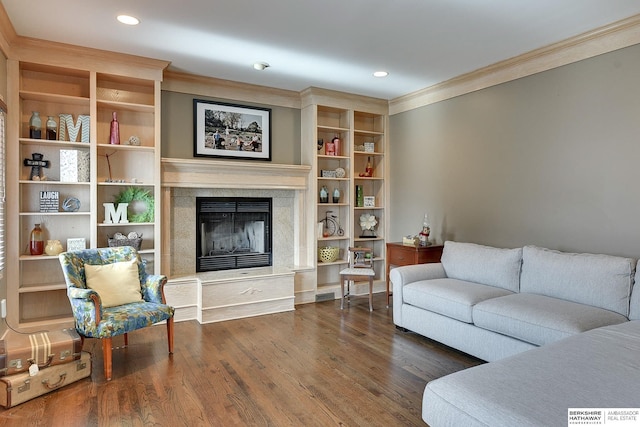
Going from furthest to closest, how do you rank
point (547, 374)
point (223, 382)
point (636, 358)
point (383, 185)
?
point (383, 185) → point (223, 382) → point (636, 358) → point (547, 374)

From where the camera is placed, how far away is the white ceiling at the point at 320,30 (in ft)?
9.11

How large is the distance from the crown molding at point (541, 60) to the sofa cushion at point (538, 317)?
204cm

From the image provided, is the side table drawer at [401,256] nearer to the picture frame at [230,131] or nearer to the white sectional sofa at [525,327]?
the white sectional sofa at [525,327]

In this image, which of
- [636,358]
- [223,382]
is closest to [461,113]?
[636,358]

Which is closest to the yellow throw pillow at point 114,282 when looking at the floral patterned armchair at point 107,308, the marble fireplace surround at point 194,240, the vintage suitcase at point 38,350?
the floral patterned armchair at point 107,308

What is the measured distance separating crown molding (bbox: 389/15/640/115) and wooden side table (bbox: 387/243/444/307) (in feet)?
5.83

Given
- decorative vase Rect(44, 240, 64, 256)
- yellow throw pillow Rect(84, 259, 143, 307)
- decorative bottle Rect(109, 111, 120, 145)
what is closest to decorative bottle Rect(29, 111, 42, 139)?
decorative bottle Rect(109, 111, 120, 145)

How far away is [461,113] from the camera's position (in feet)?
14.5

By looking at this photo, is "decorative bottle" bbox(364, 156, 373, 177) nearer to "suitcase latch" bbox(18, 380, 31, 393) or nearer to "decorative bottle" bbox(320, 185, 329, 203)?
"decorative bottle" bbox(320, 185, 329, 203)

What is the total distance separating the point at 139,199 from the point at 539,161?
3.94 meters

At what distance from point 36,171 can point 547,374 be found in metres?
4.17

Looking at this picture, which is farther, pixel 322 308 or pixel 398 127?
pixel 398 127

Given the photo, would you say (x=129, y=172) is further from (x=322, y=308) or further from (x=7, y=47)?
(x=322, y=308)

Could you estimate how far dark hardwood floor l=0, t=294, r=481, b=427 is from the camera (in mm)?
2262
